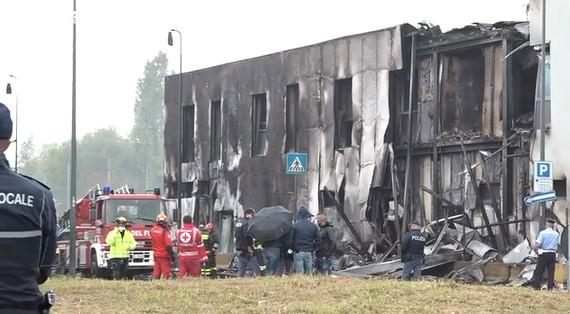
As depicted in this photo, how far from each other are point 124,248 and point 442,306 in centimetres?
1174

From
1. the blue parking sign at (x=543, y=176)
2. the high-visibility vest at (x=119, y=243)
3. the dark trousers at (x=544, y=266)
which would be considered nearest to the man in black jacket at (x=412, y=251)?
the dark trousers at (x=544, y=266)

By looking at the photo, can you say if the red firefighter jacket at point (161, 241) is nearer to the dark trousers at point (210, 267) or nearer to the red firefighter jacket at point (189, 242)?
the red firefighter jacket at point (189, 242)

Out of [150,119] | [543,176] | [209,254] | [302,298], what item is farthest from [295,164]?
[150,119]

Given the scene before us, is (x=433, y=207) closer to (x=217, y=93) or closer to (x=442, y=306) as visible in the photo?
(x=217, y=93)

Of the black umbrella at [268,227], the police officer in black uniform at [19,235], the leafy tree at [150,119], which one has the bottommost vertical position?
the black umbrella at [268,227]

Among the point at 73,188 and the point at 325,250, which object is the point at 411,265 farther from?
the point at 73,188

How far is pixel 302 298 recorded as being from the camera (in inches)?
518

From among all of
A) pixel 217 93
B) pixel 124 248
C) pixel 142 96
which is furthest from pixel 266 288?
pixel 142 96

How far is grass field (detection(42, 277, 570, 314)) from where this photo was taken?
12.2m

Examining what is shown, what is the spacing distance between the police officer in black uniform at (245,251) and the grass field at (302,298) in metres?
5.18

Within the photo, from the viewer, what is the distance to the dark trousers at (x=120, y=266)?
74.4ft

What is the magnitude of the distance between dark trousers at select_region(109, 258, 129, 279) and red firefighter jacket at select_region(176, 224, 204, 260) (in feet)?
11.0

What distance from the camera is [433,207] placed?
30.6m

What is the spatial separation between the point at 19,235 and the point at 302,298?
344 inches
